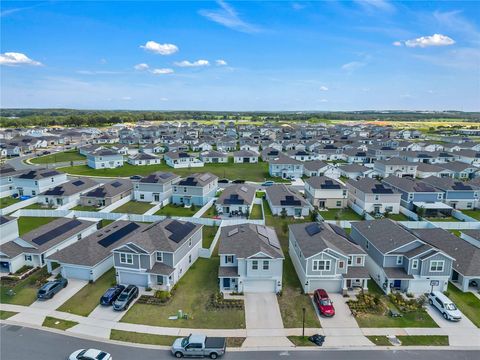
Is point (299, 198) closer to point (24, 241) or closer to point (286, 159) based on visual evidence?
point (286, 159)

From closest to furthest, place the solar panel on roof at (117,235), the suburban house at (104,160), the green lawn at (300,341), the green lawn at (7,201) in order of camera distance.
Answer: the green lawn at (300,341) → the solar panel on roof at (117,235) → the green lawn at (7,201) → the suburban house at (104,160)

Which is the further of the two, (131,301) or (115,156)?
(115,156)

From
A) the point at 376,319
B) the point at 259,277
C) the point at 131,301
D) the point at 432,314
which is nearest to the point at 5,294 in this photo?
the point at 131,301

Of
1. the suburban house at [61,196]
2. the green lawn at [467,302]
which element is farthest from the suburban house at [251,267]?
the suburban house at [61,196]

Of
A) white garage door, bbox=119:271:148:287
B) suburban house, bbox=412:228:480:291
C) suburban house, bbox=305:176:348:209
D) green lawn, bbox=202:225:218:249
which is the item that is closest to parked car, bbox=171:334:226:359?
white garage door, bbox=119:271:148:287

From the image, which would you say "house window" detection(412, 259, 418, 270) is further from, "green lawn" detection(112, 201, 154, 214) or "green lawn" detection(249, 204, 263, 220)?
"green lawn" detection(112, 201, 154, 214)

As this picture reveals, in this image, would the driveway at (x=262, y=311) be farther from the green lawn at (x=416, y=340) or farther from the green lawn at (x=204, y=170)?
the green lawn at (x=204, y=170)

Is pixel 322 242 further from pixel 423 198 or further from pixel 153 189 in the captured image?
pixel 153 189
